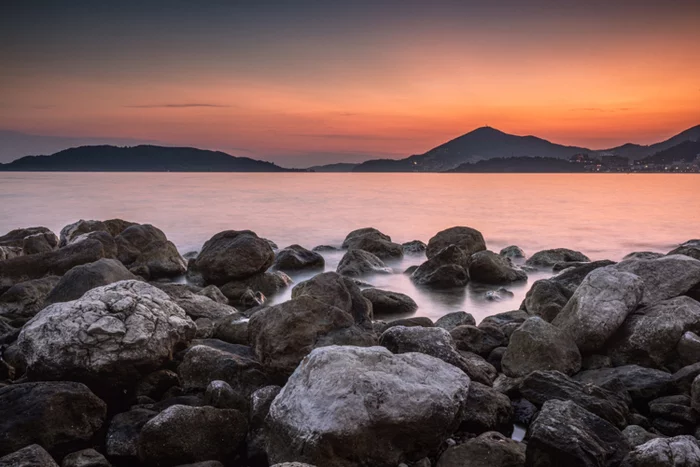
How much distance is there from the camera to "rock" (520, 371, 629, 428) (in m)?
6.13

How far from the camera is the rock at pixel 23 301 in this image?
10273 millimetres

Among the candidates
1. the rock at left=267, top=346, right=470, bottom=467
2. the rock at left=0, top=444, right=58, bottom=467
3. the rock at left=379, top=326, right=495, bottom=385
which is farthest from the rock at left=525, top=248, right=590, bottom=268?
the rock at left=0, top=444, right=58, bottom=467

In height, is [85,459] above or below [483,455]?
below

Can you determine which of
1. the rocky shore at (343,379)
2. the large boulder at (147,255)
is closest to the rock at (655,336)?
the rocky shore at (343,379)

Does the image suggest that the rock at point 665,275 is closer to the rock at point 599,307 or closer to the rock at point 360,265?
the rock at point 599,307

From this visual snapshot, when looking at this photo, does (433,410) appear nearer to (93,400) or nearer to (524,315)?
(93,400)

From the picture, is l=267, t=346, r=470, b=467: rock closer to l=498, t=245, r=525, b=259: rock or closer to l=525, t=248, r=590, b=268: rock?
l=525, t=248, r=590, b=268: rock

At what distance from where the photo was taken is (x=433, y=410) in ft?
16.7

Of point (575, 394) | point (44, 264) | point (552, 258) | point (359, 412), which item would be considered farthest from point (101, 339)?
point (552, 258)

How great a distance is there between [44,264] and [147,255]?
318cm

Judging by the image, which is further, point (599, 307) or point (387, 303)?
point (387, 303)

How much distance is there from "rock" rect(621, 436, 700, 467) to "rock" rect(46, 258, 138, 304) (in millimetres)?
7637

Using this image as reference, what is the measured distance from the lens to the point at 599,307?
26.8ft

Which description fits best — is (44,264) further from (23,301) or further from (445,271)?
(445,271)
